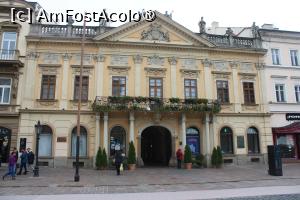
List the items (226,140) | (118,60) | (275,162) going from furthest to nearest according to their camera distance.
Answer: (226,140) → (118,60) → (275,162)

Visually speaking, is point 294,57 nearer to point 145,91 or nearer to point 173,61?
point 173,61

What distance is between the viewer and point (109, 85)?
80.5 ft

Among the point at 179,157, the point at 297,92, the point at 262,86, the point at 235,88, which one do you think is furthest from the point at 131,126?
the point at 297,92

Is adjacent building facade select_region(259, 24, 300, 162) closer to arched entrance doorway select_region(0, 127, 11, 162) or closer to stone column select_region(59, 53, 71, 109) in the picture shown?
stone column select_region(59, 53, 71, 109)

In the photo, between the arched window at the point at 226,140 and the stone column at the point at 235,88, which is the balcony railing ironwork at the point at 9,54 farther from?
the stone column at the point at 235,88

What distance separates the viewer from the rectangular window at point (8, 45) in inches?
913

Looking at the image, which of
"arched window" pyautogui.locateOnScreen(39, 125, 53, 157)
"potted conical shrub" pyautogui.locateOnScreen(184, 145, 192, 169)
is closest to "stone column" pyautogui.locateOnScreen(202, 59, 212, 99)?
"potted conical shrub" pyautogui.locateOnScreen(184, 145, 192, 169)

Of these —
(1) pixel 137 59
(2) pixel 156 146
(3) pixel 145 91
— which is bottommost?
(2) pixel 156 146

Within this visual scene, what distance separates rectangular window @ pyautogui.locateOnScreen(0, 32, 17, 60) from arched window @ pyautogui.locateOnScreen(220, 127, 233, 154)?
66.1 feet

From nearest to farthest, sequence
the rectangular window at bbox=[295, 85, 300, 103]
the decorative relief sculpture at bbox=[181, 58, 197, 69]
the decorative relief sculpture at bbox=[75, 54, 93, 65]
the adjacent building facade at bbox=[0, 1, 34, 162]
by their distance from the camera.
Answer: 1. the adjacent building facade at bbox=[0, 1, 34, 162]
2. the decorative relief sculpture at bbox=[75, 54, 93, 65]
3. the decorative relief sculpture at bbox=[181, 58, 197, 69]
4. the rectangular window at bbox=[295, 85, 300, 103]

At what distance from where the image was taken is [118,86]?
81.3ft

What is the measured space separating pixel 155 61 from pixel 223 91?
24.0 feet

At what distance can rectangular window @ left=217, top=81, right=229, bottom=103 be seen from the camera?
1040 inches

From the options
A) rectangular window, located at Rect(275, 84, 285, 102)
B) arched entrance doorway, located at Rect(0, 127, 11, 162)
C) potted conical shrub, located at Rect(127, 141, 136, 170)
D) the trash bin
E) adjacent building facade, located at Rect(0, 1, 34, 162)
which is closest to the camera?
the trash bin
